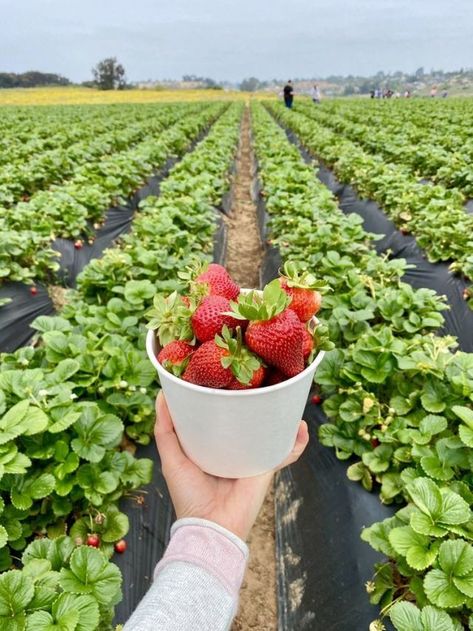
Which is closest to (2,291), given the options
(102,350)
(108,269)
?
(108,269)

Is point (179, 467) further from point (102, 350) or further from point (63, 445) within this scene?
point (102, 350)

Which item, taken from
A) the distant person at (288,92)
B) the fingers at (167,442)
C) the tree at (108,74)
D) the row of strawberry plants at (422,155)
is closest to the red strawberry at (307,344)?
the fingers at (167,442)

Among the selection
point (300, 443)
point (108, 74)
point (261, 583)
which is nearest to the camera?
point (300, 443)

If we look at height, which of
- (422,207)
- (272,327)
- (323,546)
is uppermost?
(272,327)

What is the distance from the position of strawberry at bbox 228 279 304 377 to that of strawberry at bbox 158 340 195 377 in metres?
0.15

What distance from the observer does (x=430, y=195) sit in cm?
479

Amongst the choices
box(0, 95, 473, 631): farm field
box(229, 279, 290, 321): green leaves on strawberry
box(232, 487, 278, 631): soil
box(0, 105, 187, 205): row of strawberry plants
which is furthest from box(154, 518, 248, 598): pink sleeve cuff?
box(0, 105, 187, 205): row of strawberry plants

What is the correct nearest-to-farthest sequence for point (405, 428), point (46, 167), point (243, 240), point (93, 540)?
point (93, 540), point (405, 428), point (243, 240), point (46, 167)

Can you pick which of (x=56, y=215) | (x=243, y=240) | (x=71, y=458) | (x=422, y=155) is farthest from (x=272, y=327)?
(x=422, y=155)

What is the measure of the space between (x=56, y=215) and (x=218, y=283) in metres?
4.08

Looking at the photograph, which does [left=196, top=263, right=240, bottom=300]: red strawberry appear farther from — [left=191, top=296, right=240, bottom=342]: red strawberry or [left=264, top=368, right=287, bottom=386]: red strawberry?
[left=264, top=368, right=287, bottom=386]: red strawberry

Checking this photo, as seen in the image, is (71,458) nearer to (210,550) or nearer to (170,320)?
(210,550)

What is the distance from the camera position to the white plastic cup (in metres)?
0.95

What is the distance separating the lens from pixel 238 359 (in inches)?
36.0
